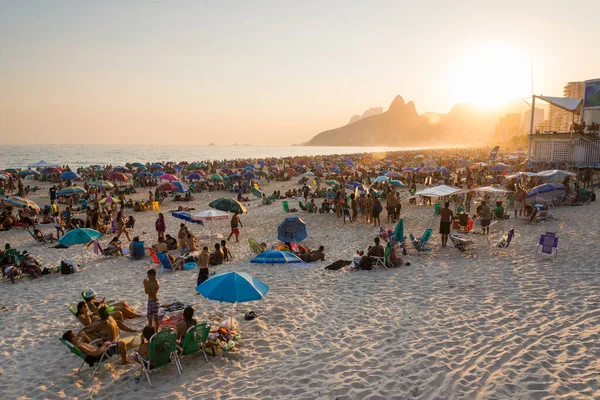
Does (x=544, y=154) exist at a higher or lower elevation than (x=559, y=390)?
higher

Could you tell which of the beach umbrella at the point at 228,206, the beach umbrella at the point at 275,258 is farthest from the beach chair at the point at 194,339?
the beach umbrella at the point at 228,206

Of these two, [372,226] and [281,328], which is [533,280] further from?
[372,226]

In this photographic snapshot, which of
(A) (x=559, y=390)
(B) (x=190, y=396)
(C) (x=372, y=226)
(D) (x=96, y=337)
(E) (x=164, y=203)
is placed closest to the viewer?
(A) (x=559, y=390)

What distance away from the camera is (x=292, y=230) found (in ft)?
40.2

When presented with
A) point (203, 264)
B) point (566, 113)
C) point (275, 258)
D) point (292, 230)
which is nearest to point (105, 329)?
point (203, 264)

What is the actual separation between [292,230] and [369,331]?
6.49 m

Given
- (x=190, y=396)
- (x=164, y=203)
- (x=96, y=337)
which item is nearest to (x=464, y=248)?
(x=190, y=396)

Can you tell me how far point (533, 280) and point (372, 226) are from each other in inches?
301

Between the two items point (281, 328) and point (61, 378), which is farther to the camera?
→ point (281, 328)

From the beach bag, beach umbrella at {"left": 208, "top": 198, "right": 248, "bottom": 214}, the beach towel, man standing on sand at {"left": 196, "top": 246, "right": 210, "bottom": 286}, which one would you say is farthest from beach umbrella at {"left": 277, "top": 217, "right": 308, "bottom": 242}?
the beach bag

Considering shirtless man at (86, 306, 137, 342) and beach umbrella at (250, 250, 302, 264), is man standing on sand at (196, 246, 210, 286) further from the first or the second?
shirtless man at (86, 306, 137, 342)

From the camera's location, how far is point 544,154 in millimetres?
28125

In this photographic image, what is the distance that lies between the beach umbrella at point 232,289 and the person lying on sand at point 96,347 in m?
1.32

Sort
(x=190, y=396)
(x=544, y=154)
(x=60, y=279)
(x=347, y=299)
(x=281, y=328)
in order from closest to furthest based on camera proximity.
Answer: (x=190, y=396), (x=281, y=328), (x=347, y=299), (x=60, y=279), (x=544, y=154)
